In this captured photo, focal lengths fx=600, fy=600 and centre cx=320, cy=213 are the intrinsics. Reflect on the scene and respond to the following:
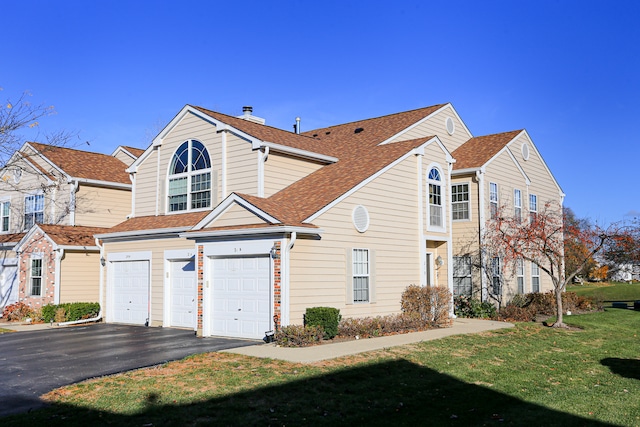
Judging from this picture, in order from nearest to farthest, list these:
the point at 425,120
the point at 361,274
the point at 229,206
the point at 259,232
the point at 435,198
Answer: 1. the point at 259,232
2. the point at 229,206
3. the point at 361,274
4. the point at 435,198
5. the point at 425,120

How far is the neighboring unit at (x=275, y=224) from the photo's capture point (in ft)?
52.5

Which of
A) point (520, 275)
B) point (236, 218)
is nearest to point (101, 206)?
point (236, 218)

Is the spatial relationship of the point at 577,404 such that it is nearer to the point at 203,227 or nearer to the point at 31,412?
the point at 31,412

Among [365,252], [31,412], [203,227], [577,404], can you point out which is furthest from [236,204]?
[577,404]

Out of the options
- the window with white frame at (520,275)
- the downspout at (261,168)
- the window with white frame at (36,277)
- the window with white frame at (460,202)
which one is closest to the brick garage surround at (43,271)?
the window with white frame at (36,277)

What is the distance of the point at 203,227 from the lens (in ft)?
56.3

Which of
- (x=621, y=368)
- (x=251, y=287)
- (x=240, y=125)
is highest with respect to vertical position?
(x=240, y=125)

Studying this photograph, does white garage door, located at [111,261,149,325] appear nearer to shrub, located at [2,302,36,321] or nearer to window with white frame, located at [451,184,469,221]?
shrub, located at [2,302,36,321]

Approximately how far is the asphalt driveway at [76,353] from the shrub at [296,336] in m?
1.11

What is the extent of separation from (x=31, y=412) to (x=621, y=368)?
11829 mm

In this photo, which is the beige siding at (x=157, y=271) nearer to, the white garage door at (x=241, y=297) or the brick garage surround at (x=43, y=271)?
the white garage door at (x=241, y=297)

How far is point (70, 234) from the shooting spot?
23.6 meters

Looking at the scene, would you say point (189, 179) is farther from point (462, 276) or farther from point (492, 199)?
point (492, 199)

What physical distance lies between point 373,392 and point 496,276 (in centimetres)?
1468
